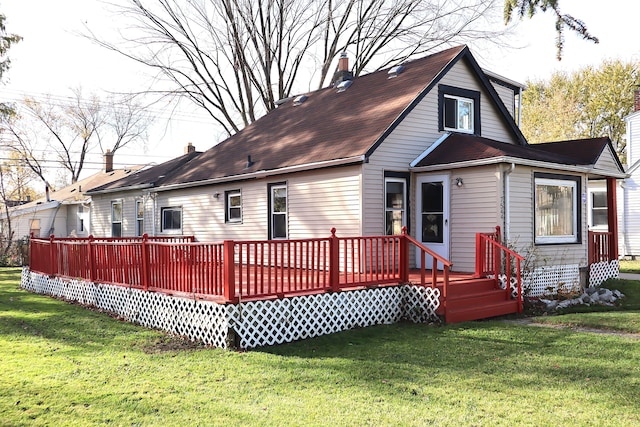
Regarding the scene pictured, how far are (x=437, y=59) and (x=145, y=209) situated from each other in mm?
11832

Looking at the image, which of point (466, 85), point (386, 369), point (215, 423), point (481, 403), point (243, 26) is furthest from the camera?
point (243, 26)

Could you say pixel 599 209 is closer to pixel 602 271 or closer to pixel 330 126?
pixel 602 271

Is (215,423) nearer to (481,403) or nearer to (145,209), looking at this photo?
(481,403)

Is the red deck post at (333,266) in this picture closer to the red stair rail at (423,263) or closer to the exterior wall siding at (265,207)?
the red stair rail at (423,263)


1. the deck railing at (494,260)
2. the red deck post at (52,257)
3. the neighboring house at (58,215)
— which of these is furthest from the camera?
the neighboring house at (58,215)

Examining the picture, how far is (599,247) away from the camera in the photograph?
1422 centimetres

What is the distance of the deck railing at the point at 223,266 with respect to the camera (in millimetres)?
8039

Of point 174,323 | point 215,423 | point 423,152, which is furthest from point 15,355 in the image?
point 423,152

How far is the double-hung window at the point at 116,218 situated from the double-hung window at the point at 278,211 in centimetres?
1095

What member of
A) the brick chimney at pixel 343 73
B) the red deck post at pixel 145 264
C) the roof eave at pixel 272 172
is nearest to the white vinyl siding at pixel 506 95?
the brick chimney at pixel 343 73

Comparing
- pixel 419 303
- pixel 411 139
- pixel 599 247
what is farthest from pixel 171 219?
pixel 599 247

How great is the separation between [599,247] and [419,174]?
5.63 meters

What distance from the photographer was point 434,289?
9336 mm

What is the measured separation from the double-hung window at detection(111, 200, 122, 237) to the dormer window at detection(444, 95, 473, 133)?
14433 millimetres
